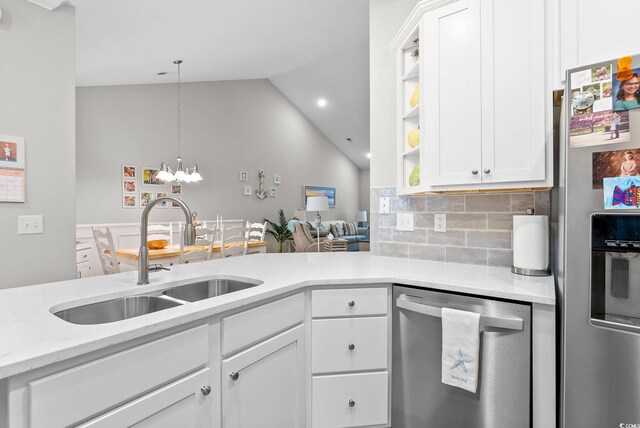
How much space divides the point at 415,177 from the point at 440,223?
13.7 inches

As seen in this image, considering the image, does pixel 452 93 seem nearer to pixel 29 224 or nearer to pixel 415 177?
pixel 415 177

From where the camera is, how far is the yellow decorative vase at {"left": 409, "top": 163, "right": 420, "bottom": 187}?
2145 mm

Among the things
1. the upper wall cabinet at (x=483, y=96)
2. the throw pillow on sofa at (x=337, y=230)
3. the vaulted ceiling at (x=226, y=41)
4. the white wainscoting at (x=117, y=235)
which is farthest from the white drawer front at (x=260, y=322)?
the throw pillow on sofa at (x=337, y=230)

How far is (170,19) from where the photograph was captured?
11.8ft

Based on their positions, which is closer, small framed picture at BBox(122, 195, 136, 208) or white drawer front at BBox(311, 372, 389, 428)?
white drawer front at BBox(311, 372, 389, 428)

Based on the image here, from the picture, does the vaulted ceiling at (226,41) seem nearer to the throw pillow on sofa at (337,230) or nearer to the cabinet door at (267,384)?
the cabinet door at (267,384)

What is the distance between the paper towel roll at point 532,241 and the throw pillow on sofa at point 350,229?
316 inches

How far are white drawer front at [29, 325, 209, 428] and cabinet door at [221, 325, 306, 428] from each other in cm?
18

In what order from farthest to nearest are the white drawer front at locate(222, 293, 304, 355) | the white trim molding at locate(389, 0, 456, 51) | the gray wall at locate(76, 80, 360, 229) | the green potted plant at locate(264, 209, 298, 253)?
the green potted plant at locate(264, 209, 298, 253), the gray wall at locate(76, 80, 360, 229), the white trim molding at locate(389, 0, 456, 51), the white drawer front at locate(222, 293, 304, 355)

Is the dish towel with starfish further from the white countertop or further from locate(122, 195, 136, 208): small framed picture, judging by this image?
locate(122, 195, 136, 208): small framed picture

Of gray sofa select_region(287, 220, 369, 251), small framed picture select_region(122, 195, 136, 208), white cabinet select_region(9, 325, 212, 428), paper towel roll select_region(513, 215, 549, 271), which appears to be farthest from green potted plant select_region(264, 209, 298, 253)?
white cabinet select_region(9, 325, 212, 428)

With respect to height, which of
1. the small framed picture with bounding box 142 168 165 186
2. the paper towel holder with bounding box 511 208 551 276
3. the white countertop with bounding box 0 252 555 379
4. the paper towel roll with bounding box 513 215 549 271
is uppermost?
the small framed picture with bounding box 142 168 165 186

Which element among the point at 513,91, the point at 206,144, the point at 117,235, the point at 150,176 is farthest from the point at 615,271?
the point at 206,144

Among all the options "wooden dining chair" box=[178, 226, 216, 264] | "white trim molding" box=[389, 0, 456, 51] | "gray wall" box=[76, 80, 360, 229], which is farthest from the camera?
"gray wall" box=[76, 80, 360, 229]
